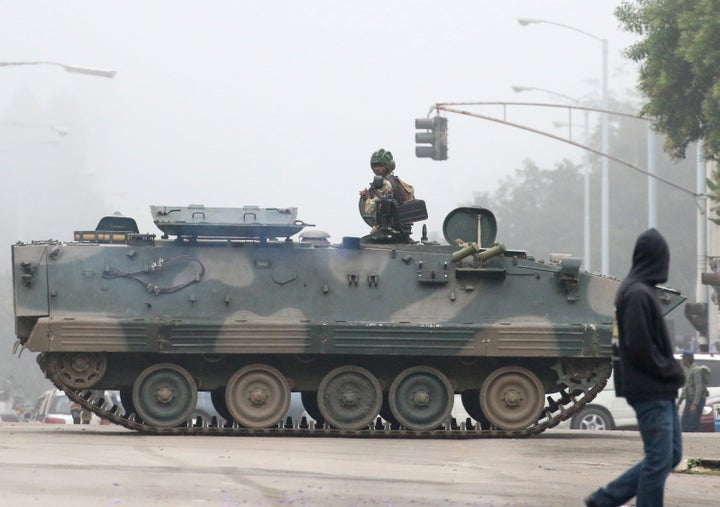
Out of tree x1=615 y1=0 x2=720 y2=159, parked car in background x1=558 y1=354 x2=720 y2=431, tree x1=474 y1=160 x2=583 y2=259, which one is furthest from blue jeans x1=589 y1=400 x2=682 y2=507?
tree x1=474 y1=160 x2=583 y2=259

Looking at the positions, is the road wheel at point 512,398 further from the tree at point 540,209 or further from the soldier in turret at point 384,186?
the tree at point 540,209

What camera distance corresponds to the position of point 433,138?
3441 cm

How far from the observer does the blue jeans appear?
11062mm

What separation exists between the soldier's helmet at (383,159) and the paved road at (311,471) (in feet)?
14.3

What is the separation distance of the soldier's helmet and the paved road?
437 cm

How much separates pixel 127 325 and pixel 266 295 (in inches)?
71.6

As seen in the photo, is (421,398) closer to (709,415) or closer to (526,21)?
(709,415)

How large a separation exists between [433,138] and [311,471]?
1923cm

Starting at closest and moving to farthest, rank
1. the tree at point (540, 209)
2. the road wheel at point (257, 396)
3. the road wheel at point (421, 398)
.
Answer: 1. the road wheel at point (257, 396)
2. the road wheel at point (421, 398)
3. the tree at point (540, 209)

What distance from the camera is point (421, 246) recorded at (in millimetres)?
22375

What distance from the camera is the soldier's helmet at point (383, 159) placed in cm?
2369

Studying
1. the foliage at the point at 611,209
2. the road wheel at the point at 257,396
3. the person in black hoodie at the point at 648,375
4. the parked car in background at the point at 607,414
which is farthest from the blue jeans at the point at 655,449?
the foliage at the point at 611,209

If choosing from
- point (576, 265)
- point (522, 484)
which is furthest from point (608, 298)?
point (522, 484)

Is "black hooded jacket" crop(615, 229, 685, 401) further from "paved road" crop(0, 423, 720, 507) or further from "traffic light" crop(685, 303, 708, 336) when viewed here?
"traffic light" crop(685, 303, 708, 336)
